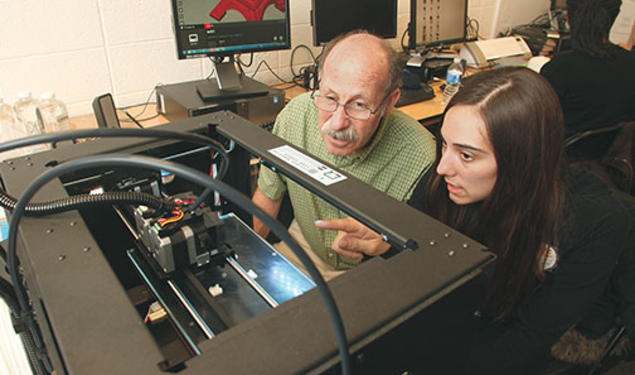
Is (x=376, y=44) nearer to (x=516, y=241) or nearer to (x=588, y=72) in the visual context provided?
(x=516, y=241)

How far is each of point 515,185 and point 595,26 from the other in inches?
63.6

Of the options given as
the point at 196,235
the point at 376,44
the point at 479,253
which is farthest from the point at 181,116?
the point at 479,253

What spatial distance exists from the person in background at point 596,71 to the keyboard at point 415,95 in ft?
→ 1.99

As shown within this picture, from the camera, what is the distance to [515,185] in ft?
3.27

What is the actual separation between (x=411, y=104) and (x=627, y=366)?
1428 millimetres

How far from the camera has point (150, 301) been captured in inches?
22.8

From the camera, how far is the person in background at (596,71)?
6.98ft

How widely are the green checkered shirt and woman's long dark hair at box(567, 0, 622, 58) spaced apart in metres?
1.36

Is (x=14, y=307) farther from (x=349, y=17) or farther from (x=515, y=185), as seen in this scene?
(x=349, y=17)

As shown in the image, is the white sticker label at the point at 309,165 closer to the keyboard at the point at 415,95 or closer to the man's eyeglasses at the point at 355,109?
the man's eyeglasses at the point at 355,109

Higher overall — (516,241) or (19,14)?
(19,14)

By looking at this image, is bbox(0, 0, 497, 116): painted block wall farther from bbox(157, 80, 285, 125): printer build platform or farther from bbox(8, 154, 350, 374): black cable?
bbox(8, 154, 350, 374): black cable

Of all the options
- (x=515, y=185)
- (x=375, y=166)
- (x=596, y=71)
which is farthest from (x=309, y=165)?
(x=596, y=71)

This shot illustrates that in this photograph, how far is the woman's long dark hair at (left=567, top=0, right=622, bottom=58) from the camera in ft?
6.97
